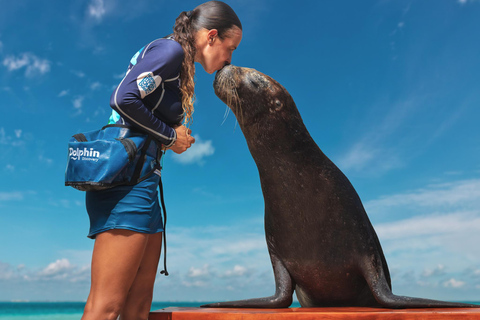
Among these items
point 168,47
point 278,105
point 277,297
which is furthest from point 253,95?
point 277,297

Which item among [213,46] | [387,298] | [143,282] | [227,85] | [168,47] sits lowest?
[387,298]

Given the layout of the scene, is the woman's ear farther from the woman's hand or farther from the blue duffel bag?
the blue duffel bag

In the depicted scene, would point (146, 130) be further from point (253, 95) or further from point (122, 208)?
point (253, 95)

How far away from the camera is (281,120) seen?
385cm

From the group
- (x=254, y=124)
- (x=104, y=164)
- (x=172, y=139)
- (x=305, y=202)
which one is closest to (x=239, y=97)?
(x=254, y=124)

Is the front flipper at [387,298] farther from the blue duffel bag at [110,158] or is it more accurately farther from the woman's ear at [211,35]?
the woman's ear at [211,35]

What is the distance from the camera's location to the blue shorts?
7.59 feet

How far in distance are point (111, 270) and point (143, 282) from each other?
459 millimetres

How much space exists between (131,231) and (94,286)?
0.34 metres

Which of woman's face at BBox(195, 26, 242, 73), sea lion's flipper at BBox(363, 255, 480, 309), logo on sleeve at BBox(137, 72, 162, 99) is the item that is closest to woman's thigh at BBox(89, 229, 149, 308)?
logo on sleeve at BBox(137, 72, 162, 99)

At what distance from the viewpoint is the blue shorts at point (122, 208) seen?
2314 mm

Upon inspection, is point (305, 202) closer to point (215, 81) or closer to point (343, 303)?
point (343, 303)

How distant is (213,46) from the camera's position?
2.80 metres

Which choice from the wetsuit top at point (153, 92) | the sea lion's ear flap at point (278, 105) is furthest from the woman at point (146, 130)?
the sea lion's ear flap at point (278, 105)
